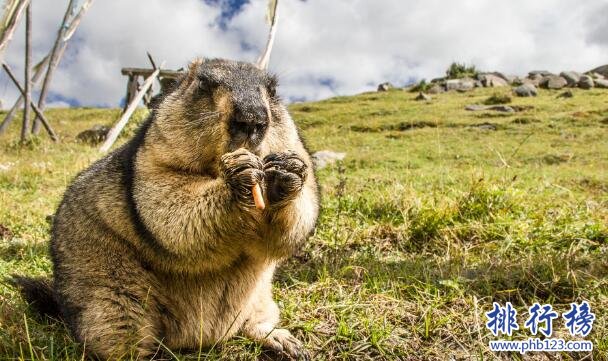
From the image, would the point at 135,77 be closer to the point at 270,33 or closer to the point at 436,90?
the point at 270,33

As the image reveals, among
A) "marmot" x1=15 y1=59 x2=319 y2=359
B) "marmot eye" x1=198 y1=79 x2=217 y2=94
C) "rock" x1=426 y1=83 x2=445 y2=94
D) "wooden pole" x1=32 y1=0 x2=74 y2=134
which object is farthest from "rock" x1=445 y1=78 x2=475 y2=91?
"marmot eye" x1=198 y1=79 x2=217 y2=94

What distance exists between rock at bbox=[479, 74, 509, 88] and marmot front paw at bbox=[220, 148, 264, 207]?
32564 millimetres

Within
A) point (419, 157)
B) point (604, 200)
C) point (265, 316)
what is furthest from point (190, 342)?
point (419, 157)

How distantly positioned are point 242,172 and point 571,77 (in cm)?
3244

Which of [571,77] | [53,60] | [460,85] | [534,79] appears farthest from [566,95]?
[53,60]

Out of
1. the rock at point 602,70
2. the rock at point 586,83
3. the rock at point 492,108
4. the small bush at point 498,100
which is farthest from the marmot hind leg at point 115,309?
the rock at point 602,70

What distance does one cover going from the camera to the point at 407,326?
3.55 metres

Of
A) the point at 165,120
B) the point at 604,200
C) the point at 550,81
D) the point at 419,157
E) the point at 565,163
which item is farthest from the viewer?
the point at 550,81

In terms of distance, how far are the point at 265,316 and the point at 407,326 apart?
948 millimetres

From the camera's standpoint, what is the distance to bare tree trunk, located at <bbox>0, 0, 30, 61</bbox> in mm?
4617

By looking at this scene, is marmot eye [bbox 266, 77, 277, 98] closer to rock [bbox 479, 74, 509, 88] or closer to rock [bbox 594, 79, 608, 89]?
rock [bbox 594, 79, 608, 89]

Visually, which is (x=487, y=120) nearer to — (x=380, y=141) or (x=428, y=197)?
(x=380, y=141)

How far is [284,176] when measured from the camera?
265cm

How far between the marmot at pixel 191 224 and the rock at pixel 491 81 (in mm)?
32247
